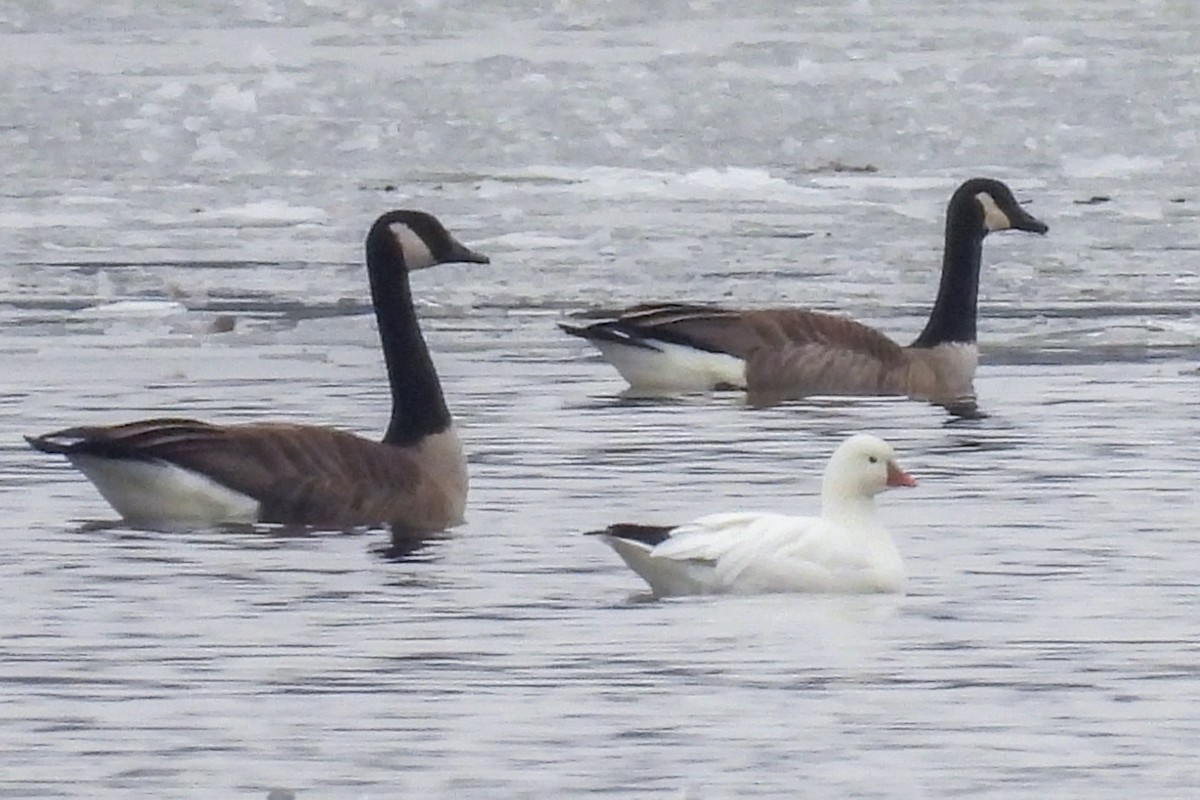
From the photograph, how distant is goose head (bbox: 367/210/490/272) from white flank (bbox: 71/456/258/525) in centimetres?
131

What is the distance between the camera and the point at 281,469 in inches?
390

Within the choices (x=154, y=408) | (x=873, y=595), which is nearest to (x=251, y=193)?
(x=154, y=408)

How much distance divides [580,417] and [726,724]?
6125mm

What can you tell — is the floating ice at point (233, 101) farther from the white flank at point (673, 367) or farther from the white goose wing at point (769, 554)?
the white goose wing at point (769, 554)

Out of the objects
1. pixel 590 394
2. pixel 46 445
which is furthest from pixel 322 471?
pixel 590 394

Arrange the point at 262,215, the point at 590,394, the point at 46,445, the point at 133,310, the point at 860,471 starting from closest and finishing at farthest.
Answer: the point at 860,471
the point at 46,445
the point at 590,394
the point at 133,310
the point at 262,215

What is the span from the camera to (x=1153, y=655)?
7.46 meters

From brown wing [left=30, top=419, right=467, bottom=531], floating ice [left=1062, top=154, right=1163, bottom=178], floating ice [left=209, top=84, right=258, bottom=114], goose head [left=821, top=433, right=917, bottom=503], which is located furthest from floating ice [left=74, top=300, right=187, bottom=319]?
floating ice [left=209, top=84, right=258, bottom=114]

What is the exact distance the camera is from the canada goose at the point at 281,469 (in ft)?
31.7

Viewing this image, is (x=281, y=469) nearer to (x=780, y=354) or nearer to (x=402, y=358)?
(x=402, y=358)

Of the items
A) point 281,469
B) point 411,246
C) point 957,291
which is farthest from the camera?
point 957,291

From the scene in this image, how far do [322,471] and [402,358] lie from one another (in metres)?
0.73

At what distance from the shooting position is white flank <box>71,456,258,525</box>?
964 centimetres

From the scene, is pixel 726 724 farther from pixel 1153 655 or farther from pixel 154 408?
pixel 154 408
